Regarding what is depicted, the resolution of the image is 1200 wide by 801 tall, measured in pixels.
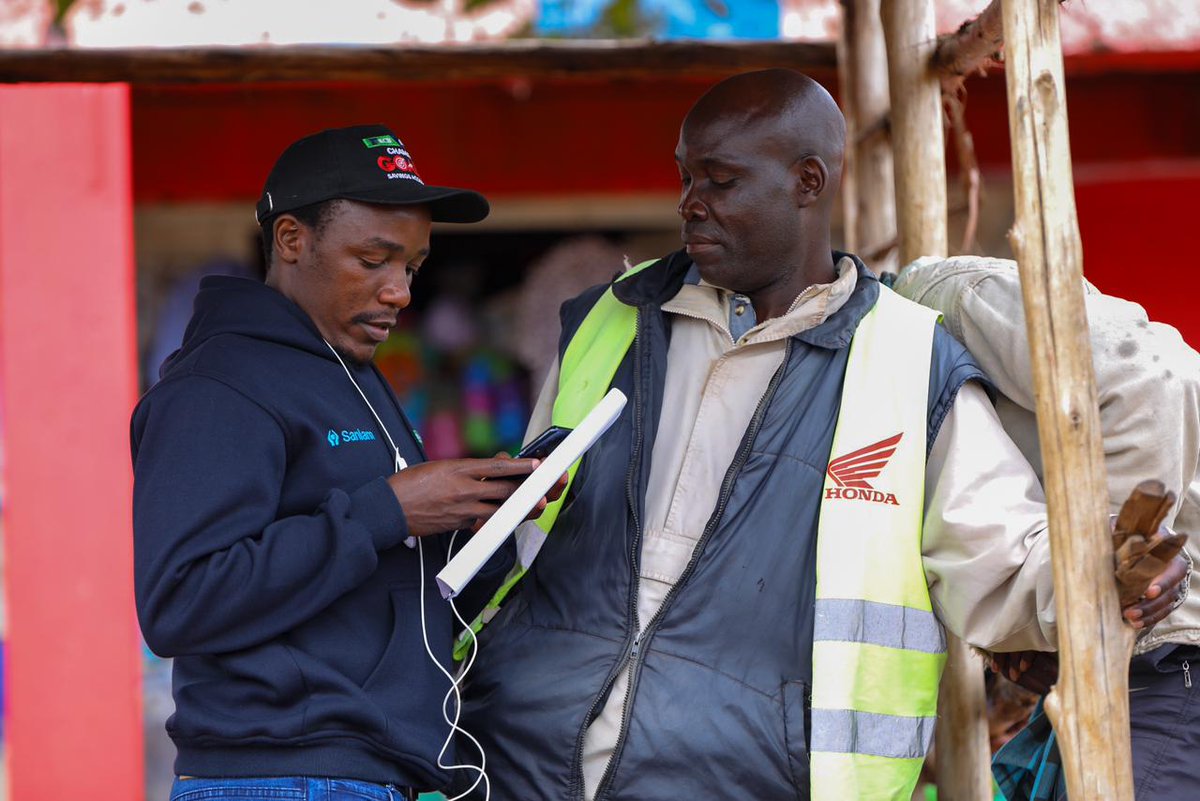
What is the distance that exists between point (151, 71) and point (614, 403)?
2.44 metres

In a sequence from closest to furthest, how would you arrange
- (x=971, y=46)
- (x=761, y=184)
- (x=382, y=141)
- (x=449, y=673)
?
(x=449, y=673), (x=382, y=141), (x=761, y=184), (x=971, y=46)

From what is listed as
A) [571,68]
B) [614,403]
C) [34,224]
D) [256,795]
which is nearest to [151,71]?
[34,224]

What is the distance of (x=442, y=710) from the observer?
232cm

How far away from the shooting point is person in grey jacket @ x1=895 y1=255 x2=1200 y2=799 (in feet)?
7.54

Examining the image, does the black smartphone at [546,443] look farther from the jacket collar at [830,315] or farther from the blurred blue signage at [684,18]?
the blurred blue signage at [684,18]

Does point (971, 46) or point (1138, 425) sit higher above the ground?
point (971, 46)

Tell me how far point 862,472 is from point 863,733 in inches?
17.6

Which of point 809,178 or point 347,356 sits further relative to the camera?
point 809,178

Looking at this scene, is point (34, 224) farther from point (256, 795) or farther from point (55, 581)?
point (256, 795)

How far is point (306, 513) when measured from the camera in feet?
7.32

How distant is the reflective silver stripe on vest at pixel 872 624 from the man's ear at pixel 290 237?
43.5 inches

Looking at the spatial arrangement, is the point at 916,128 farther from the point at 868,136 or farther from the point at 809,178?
the point at 809,178

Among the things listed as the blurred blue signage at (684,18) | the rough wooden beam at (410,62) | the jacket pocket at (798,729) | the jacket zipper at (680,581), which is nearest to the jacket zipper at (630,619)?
the jacket zipper at (680,581)

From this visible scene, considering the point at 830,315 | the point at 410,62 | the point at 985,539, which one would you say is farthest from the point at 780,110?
the point at 410,62
